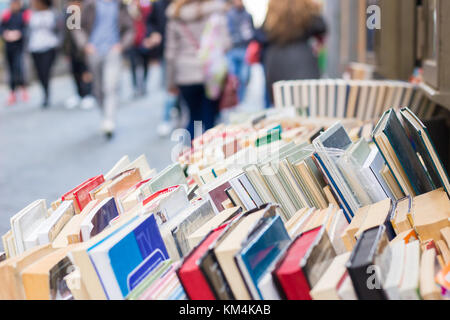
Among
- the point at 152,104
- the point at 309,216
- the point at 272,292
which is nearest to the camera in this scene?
the point at 272,292

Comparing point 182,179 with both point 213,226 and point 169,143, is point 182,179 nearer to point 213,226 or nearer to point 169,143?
point 213,226

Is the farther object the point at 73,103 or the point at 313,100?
the point at 73,103

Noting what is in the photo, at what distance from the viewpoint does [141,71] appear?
1147 centimetres

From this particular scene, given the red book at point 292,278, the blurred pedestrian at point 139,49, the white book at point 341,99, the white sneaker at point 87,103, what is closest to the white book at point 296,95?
the white book at point 341,99

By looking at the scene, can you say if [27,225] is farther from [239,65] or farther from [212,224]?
[239,65]

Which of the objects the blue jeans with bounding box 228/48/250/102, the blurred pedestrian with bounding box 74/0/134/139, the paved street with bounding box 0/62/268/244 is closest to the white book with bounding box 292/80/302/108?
the paved street with bounding box 0/62/268/244

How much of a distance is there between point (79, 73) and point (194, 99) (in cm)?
498

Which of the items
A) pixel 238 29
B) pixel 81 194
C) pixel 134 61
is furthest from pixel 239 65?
pixel 81 194

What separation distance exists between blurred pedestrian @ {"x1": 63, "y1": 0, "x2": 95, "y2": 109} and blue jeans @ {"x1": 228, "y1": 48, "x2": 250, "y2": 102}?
2504 mm

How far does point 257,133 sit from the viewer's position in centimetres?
233

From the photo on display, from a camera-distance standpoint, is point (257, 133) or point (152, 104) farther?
point (152, 104)

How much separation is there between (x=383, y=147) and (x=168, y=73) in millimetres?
4107

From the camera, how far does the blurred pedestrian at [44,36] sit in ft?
30.4
